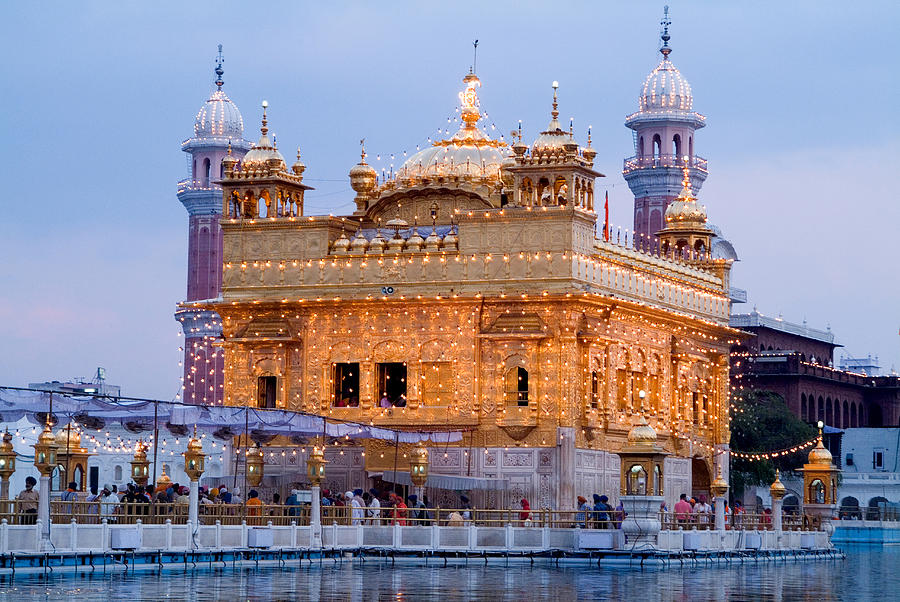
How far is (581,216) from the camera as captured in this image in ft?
146

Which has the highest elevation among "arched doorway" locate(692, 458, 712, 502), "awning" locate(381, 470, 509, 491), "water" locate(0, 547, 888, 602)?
"arched doorway" locate(692, 458, 712, 502)

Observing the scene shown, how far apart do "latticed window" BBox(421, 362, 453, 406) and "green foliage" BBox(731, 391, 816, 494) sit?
110 feet

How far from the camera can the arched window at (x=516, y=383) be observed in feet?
147

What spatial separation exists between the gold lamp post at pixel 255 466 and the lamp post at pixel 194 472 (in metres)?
7.66

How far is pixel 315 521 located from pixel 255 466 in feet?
22.3

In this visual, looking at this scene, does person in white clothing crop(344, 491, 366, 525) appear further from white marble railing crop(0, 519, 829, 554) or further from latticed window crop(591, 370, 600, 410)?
latticed window crop(591, 370, 600, 410)

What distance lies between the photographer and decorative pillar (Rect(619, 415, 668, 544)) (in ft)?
120

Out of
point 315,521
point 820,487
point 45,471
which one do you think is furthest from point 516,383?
point 45,471

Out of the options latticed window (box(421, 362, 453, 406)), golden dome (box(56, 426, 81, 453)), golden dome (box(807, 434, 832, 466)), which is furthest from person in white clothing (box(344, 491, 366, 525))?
golden dome (box(807, 434, 832, 466))

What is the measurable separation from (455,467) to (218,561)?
1265 centimetres

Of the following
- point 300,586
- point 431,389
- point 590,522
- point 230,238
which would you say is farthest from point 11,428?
point 300,586

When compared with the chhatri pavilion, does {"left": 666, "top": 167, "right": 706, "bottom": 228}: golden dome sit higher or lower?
higher

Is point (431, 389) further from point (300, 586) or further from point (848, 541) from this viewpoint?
point (848, 541)

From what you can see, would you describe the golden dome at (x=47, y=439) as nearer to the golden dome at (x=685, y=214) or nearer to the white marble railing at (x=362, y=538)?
the white marble railing at (x=362, y=538)
